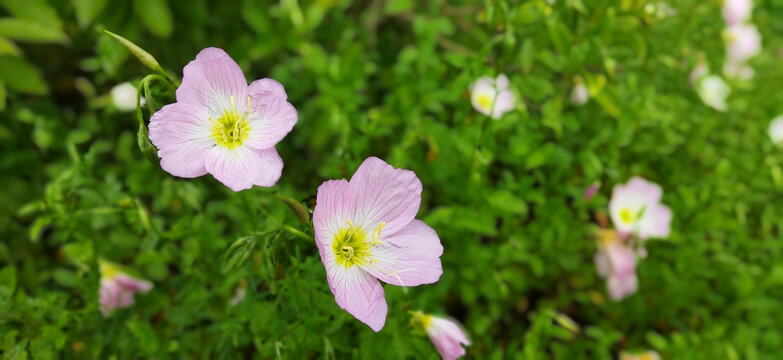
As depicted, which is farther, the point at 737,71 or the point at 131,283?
the point at 737,71

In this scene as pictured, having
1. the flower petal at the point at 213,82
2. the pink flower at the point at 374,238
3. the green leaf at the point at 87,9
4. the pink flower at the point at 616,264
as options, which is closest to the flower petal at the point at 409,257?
the pink flower at the point at 374,238

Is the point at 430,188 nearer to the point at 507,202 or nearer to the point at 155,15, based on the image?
the point at 507,202

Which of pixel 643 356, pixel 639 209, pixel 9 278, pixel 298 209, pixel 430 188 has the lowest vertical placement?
pixel 643 356

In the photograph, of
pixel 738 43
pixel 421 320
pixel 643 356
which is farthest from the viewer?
pixel 738 43

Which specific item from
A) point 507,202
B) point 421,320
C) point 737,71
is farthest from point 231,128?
point 737,71

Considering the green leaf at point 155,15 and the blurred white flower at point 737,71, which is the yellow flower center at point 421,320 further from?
the blurred white flower at point 737,71

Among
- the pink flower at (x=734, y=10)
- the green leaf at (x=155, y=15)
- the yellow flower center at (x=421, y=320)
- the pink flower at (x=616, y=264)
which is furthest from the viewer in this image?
the pink flower at (x=734, y=10)
